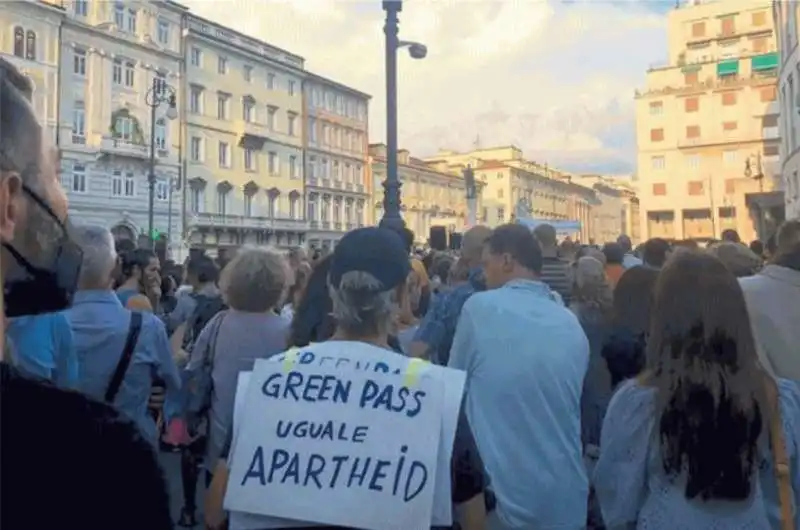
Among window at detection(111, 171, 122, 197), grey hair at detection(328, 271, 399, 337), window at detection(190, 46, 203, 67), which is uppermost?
window at detection(190, 46, 203, 67)

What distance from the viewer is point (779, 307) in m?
3.79

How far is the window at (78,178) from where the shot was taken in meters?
43.7

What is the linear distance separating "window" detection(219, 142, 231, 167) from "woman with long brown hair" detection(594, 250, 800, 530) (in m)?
56.3

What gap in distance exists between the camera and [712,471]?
96.6 inches

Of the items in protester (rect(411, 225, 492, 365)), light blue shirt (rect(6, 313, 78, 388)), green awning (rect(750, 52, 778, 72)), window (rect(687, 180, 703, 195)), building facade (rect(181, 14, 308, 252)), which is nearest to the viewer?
light blue shirt (rect(6, 313, 78, 388))

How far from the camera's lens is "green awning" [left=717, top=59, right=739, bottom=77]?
58.3 m

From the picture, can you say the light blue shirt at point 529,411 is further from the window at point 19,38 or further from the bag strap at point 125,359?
the window at point 19,38

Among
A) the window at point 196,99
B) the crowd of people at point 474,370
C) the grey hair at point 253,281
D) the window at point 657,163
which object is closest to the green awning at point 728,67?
the window at point 657,163

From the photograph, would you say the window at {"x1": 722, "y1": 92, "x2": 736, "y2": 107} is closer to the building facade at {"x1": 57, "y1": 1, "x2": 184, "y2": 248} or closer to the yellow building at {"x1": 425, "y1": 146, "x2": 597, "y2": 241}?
the yellow building at {"x1": 425, "y1": 146, "x2": 597, "y2": 241}

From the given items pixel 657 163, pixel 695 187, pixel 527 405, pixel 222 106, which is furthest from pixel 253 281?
pixel 657 163

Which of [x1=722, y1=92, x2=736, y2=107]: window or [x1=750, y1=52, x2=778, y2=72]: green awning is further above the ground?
[x1=750, y1=52, x2=778, y2=72]: green awning

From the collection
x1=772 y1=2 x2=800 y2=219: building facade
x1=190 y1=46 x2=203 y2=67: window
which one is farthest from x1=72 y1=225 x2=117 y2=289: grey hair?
x1=190 y1=46 x2=203 y2=67: window

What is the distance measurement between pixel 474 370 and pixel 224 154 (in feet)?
184

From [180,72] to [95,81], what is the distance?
8.12 meters
